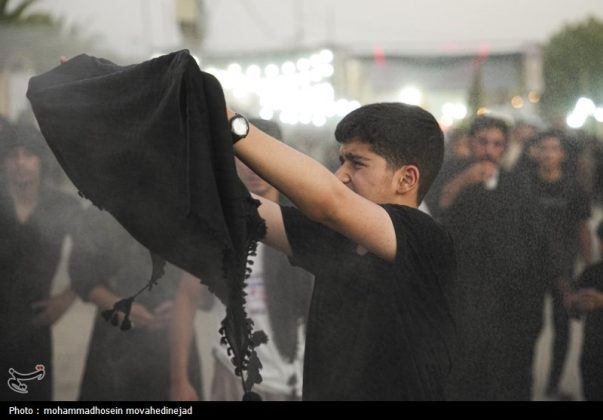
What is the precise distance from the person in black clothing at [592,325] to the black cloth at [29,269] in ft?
6.36

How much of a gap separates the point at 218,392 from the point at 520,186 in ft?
4.30

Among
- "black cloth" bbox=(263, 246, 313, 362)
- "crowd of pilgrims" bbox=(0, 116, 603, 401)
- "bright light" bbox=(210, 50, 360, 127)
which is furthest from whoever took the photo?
"black cloth" bbox=(263, 246, 313, 362)

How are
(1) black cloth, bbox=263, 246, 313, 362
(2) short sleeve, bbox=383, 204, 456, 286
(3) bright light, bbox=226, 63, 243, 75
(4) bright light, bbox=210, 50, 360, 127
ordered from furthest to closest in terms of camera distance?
(1) black cloth, bbox=263, 246, 313, 362, (3) bright light, bbox=226, 63, 243, 75, (4) bright light, bbox=210, 50, 360, 127, (2) short sleeve, bbox=383, 204, 456, 286

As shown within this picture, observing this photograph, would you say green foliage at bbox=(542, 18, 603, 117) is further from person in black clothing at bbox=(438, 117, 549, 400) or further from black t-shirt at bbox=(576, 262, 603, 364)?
black t-shirt at bbox=(576, 262, 603, 364)

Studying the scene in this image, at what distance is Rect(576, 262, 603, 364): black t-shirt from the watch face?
2.21m

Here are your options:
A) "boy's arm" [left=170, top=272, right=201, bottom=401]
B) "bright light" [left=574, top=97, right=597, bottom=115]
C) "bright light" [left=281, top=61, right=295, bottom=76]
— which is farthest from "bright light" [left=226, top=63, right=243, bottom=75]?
"bright light" [left=574, top=97, right=597, bottom=115]

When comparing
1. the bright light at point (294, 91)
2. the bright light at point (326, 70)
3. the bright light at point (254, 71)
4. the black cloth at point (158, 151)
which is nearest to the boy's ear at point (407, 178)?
the black cloth at point (158, 151)

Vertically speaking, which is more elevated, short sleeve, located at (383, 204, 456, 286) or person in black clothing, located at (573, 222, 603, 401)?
short sleeve, located at (383, 204, 456, 286)

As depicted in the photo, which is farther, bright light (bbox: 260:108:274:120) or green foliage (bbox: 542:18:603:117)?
green foliage (bbox: 542:18:603:117)

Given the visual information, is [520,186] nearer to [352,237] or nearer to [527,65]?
[527,65]

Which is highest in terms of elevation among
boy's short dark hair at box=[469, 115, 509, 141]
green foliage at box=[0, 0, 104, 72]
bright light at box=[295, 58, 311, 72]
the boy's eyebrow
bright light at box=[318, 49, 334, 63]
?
green foliage at box=[0, 0, 104, 72]

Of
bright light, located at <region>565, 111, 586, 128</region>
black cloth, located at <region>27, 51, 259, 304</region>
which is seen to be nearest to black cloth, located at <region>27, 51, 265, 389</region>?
black cloth, located at <region>27, 51, 259, 304</region>

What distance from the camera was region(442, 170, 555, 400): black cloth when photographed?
11.4 feet

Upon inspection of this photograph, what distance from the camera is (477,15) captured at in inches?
135
